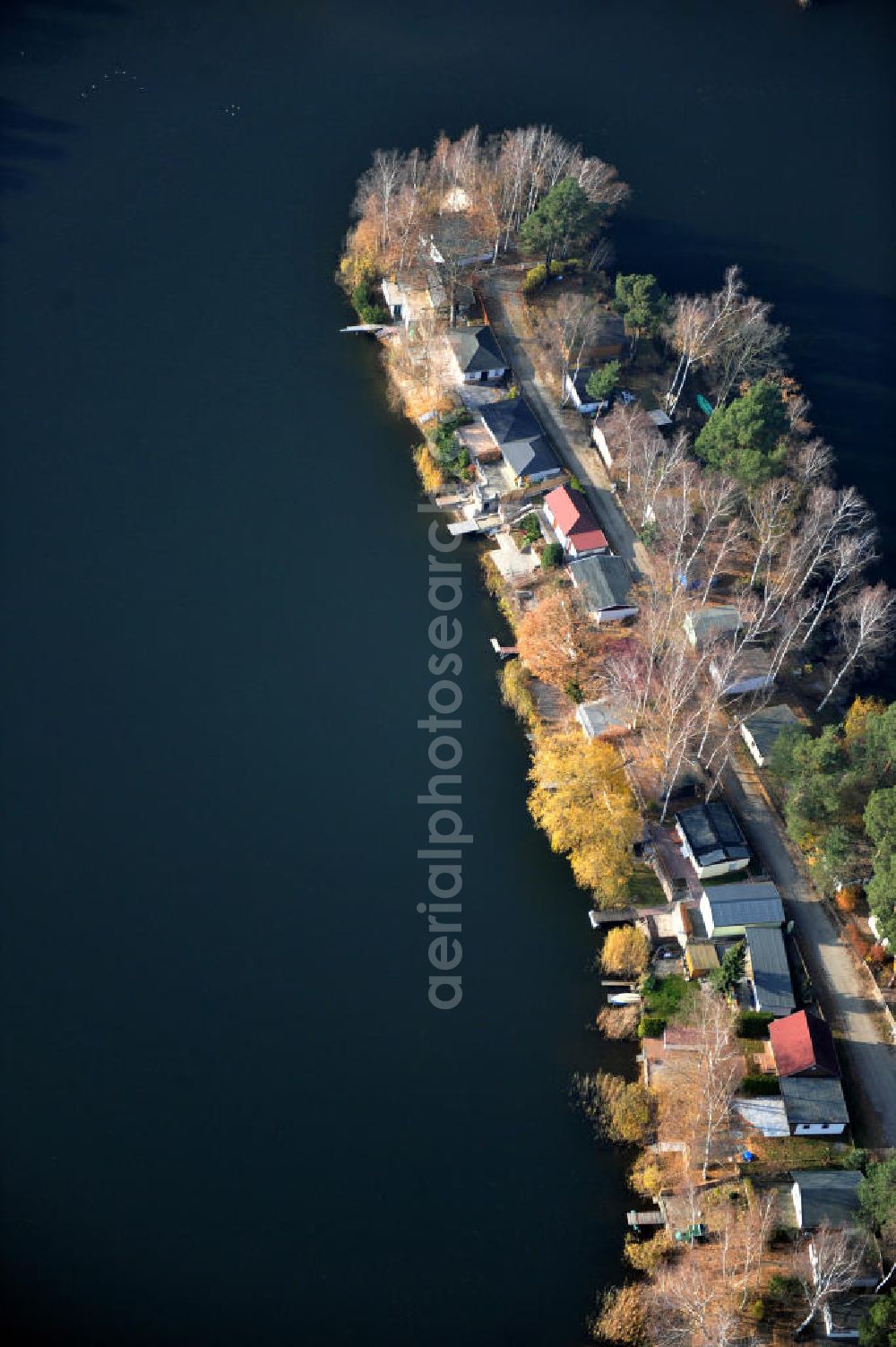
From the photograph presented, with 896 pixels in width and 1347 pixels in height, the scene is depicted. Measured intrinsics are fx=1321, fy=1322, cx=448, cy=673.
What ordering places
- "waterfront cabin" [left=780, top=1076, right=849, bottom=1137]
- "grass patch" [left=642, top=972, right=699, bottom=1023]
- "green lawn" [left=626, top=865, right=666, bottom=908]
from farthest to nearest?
"green lawn" [left=626, top=865, right=666, bottom=908], "grass patch" [left=642, top=972, right=699, bottom=1023], "waterfront cabin" [left=780, top=1076, right=849, bottom=1137]

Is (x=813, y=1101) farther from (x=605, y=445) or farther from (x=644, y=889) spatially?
(x=605, y=445)

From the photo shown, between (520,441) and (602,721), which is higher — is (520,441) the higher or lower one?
the higher one

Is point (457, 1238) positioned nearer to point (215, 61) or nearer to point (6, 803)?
point (6, 803)

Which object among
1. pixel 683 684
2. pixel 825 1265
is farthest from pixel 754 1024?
pixel 683 684

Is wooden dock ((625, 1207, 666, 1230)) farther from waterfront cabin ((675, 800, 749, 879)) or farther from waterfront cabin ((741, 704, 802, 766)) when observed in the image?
waterfront cabin ((741, 704, 802, 766))

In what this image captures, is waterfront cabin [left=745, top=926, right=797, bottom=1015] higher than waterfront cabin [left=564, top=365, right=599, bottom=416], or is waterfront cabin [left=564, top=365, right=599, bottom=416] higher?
waterfront cabin [left=564, top=365, right=599, bottom=416]

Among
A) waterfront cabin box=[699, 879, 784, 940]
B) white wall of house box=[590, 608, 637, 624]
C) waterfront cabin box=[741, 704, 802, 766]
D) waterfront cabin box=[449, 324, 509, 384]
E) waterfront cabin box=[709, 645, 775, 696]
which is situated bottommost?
waterfront cabin box=[699, 879, 784, 940]

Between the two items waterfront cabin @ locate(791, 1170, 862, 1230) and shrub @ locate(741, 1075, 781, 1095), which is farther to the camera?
shrub @ locate(741, 1075, 781, 1095)

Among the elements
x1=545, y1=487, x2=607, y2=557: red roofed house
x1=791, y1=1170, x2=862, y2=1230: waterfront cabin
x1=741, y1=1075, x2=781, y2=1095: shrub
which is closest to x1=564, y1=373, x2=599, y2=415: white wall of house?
x1=545, y1=487, x2=607, y2=557: red roofed house

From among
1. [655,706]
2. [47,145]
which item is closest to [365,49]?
[47,145]
